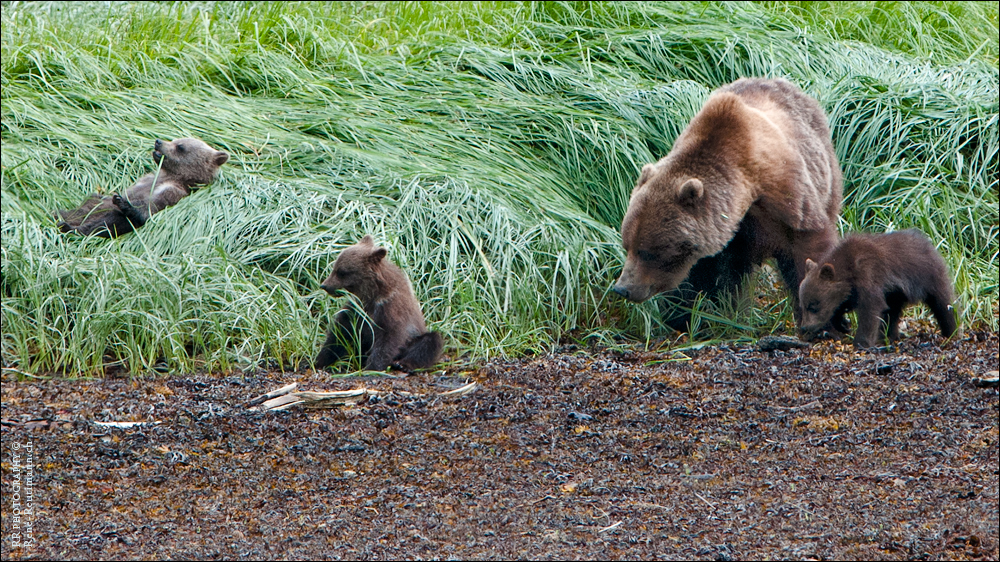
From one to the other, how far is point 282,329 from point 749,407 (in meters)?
2.39

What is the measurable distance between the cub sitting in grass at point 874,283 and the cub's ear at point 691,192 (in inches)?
26.3

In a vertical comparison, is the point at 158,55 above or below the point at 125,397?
above

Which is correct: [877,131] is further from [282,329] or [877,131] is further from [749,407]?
[282,329]

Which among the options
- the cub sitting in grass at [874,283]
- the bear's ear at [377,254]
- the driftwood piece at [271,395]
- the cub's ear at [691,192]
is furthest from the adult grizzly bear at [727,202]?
the driftwood piece at [271,395]

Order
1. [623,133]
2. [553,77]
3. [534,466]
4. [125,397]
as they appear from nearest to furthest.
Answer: [534,466] < [125,397] < [623,133] < [553,77]

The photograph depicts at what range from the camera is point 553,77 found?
770 centimetres

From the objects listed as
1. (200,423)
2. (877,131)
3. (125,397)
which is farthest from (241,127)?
(877,131)

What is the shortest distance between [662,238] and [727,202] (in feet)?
1.22

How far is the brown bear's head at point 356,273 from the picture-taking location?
5312 millimetres

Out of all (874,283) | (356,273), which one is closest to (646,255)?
(874,283)

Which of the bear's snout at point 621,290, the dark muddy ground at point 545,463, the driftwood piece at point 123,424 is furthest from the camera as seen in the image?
the bear's snout at point 621,290

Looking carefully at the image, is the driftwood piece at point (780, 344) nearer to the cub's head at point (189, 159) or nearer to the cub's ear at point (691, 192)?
the cub's ear at point (691, 192)

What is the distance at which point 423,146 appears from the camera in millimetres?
7062

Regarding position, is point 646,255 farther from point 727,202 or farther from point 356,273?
point 356,273
